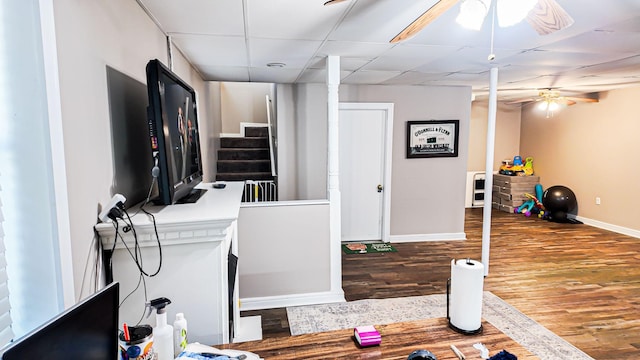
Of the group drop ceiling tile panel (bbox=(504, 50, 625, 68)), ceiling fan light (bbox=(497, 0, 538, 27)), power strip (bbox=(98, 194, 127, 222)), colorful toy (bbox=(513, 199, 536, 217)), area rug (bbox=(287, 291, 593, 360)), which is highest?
drop ceiling tile panel (bbox=(504, 50, 625, 68))

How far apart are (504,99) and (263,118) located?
483cm

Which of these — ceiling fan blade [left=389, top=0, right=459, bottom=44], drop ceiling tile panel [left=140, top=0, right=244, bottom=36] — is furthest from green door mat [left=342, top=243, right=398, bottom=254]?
ceiling fan blade [left=389, top=0, right=459, bottom=44]

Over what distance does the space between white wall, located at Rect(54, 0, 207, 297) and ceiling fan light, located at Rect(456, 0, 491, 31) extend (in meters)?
1.54

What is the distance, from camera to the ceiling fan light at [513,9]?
4.93 feet

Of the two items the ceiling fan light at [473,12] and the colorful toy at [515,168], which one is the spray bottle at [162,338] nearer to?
the ceiling fan light at [473,12]

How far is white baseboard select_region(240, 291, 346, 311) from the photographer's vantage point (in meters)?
3.28

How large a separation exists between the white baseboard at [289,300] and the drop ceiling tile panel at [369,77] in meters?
2.47

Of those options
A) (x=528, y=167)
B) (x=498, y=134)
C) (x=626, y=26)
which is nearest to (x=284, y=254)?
(x=626, y=26)

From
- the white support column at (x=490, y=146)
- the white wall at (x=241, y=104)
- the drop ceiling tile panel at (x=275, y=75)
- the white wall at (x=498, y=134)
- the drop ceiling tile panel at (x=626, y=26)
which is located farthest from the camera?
the white wall at (x=498, y=134)

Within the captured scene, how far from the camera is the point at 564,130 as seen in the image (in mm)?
6805

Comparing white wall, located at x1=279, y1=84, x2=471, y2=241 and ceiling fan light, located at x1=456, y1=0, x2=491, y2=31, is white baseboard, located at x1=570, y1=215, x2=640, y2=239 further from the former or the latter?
ceiling fan light, located at x1=456, y1=0, x2=491, y2=31

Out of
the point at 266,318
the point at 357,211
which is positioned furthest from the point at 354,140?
the point at 266,318

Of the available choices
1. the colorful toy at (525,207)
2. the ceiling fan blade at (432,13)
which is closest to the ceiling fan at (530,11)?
the ceiling fan blade at (432,13)

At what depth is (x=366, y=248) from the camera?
5012 mm
